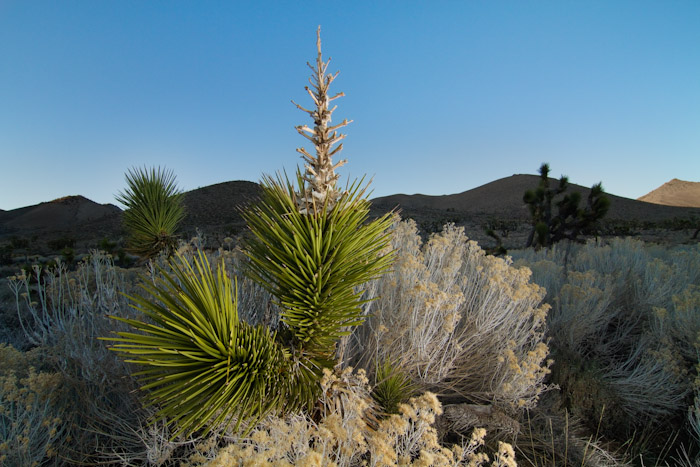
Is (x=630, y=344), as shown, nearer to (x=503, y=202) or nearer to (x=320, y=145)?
(x=320, y=145)

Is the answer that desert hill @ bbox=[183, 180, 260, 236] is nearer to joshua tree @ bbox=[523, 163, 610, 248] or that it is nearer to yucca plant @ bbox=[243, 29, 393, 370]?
joshua tree @ bbox=[523, 163, 610, 248]

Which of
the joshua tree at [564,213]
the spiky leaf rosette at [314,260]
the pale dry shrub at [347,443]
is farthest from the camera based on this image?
the joshua tree at [564,213]

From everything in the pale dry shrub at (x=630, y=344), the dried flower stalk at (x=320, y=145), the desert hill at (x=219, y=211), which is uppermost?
the desert hill at (x=219, y=211)

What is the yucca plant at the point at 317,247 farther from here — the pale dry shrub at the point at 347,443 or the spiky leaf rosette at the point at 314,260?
the pale dry shrub at the point at 347,443

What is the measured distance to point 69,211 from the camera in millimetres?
63312

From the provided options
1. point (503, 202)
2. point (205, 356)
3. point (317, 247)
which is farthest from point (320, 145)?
A: point (503, 202)

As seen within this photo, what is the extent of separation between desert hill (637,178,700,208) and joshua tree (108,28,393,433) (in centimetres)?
11893

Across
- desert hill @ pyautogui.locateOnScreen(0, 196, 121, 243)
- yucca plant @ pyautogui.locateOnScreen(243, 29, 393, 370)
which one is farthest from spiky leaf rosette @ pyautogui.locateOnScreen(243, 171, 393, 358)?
desert hill @ pyautogui.locateOnScreen(0, 196, 121, 243)

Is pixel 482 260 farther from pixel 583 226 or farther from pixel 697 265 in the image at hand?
pixel 583 226

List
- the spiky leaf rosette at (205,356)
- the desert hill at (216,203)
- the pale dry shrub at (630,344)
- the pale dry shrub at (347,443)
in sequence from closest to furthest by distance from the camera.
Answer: the pale dry shrub at (347,443), the spiky leaf rosette at (205,356), the pale dry shrub at (630,344), the desert hill at (216,203)

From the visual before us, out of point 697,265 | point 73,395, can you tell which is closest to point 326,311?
point 73,395

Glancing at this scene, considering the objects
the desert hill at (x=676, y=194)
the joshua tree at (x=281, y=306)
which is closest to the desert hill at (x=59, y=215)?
the joshua tree at (x=281, y=306)

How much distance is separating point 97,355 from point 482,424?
3.75m

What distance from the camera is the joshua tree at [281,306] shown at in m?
2.09
